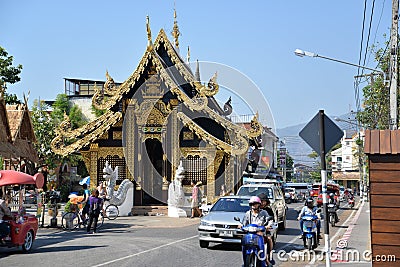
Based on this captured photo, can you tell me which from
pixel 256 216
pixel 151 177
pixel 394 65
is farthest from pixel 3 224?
pixel 151 177

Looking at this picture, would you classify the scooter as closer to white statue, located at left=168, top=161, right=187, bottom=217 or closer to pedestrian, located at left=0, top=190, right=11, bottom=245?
pedestrian, located at left=0, top=190, right=11, bottom=245

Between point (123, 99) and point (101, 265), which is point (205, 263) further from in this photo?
point (123, 99)

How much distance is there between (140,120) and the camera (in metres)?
27.8

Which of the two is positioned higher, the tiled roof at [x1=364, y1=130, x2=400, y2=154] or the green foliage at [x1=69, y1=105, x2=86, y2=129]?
the green foliage at [x1=69, y1=105, x2=86, y2=129]

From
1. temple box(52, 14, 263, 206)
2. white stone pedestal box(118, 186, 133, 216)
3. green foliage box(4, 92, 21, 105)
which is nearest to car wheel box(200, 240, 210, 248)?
temple box(52, 14, 263, 206)

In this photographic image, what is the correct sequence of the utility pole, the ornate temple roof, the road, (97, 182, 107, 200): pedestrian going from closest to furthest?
the road → the utility pole → (97, 182, 107, 200): pedestrian → the ornate temple roof

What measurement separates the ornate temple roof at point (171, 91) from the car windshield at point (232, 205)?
10244 millimetres

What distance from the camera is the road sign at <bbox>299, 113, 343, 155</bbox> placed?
30.3 feet

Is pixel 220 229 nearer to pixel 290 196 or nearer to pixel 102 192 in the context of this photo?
pixel 102 192

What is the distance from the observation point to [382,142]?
9.52 m

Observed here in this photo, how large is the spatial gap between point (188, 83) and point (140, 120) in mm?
3190

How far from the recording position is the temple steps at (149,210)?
27.3 m

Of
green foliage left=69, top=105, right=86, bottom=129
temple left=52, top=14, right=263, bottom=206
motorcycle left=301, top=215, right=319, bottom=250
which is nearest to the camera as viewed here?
motorcycle left=301, top=215, right=319, bottom=250

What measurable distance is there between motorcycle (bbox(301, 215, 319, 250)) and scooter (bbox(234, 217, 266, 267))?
4.84m
